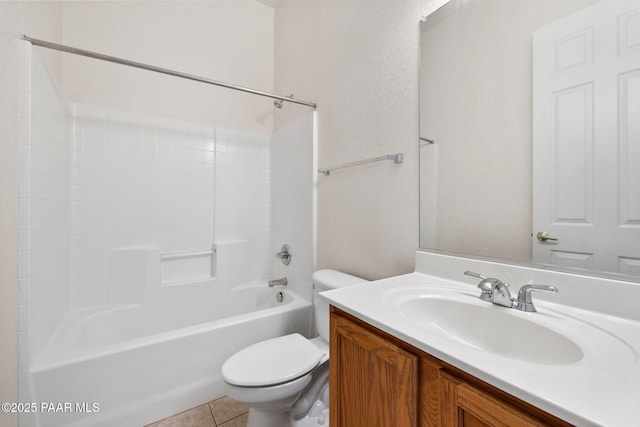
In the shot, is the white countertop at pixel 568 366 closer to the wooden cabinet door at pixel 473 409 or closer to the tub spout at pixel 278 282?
the wooden cabinet door at pixel 473 409

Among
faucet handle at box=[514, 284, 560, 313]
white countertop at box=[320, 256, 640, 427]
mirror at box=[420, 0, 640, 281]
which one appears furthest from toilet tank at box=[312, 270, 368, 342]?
faucet handle at box=[514, 284, 560, 313]

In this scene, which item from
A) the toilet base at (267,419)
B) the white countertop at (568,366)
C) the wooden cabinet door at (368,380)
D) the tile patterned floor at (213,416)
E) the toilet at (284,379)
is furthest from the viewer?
the tile patterned floor at (213,416)

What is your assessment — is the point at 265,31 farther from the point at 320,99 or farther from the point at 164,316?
the point at 164,316

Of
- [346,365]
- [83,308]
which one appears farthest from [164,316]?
[346,365]

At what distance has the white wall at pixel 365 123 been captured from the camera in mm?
1186

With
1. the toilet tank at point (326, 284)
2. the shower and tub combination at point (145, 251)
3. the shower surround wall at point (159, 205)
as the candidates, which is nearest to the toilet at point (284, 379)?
the toilet tank at point (326, 284)

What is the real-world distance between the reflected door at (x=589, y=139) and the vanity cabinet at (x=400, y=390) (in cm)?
53

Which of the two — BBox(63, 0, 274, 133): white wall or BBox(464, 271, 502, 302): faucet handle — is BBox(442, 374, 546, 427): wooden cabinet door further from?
BBox(63, 0, 274, 133): white wall

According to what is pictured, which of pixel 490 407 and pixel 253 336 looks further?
pixel 253 336

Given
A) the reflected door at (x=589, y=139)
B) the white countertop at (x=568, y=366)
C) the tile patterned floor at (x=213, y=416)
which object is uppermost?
the reflected door at (x=589, y=139)

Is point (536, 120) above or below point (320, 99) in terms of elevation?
below

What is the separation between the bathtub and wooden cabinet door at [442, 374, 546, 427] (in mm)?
1195

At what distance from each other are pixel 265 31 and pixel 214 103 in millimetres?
876

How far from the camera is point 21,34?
3.66 feet
